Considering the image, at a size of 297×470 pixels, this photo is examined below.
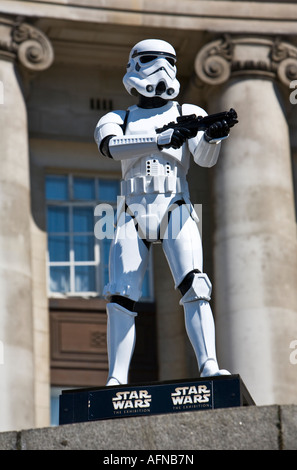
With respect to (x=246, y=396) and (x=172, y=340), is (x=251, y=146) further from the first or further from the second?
(x=246, y=396)

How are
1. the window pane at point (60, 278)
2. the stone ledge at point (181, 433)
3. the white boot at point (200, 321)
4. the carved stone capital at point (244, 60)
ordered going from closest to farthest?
1. the stone ledge at point (181, 433)
2. the white boot at point (200, 321)
3. the carved stone capital at point (244, 60)
4. the window pane at point (60, 278)

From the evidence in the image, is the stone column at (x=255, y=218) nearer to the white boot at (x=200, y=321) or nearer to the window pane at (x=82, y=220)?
the window pane at (x=82, y=220)

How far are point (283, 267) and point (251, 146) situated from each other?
208 centimetres

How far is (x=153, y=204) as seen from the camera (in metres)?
14.3

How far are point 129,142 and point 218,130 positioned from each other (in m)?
0.91

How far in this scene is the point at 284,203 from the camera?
24.6 m

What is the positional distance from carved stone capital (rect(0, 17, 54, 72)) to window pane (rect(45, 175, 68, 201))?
225 cm

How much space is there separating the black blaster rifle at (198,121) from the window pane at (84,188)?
11.6 m

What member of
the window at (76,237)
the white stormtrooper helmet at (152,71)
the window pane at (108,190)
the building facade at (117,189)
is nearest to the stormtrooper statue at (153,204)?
the white stormtrooper helmet at (152,71)

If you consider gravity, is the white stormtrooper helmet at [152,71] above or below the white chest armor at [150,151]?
above

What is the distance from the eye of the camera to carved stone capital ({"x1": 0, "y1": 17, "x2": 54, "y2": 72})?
79.7ft

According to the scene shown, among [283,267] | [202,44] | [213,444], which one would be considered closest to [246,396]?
[213,444]

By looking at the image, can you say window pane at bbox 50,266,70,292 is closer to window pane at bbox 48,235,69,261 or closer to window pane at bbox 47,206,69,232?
window pane at bbox 48,235,69,261

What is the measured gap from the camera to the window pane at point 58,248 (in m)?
25.5
